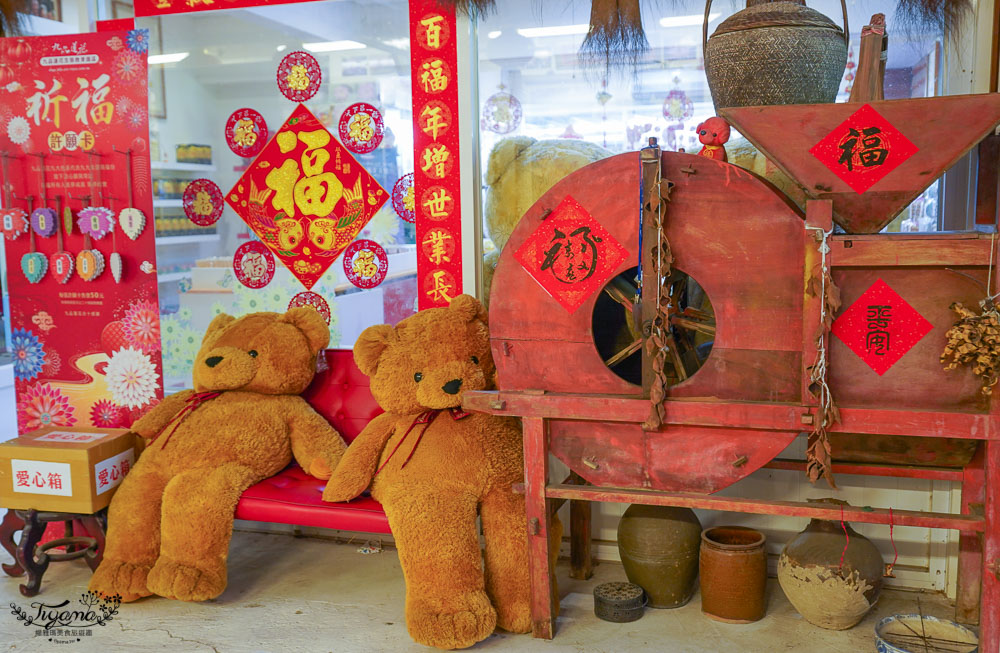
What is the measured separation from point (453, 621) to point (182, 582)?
3.35 ft

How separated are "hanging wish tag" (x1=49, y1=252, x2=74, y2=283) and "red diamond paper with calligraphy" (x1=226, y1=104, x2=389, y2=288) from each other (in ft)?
2.64

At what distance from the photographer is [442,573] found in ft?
9.42

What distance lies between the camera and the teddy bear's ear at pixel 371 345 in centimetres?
323

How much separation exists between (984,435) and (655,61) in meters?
1.75

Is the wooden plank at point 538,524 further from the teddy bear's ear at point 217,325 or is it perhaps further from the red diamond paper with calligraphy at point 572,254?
the teddy bear's ear at point 217,325

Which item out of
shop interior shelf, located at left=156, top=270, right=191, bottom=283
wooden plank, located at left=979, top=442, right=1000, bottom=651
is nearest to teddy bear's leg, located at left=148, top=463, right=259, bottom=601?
shop interior shelf, located at left=156, top=270, right=191, bottom=283

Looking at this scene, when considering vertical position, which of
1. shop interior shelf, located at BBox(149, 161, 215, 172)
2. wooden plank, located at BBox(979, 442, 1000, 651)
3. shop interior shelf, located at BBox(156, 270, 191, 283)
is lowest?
wooden plank, located at BBox(979, 442, 1000, 651)

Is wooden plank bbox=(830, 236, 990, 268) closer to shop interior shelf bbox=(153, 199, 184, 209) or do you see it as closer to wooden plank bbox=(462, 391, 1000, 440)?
wooden plank bbox=(462, 391, 1000, 440)

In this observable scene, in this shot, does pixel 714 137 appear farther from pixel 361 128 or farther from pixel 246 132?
pixel 246 132

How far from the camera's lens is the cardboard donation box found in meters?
3.32

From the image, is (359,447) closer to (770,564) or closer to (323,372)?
(323,372)

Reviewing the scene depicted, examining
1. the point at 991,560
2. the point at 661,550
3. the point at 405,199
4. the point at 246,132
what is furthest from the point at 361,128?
the point at 991,560

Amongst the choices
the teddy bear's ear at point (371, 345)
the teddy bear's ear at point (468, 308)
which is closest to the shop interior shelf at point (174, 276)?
the teddy bear's ear at point (371, 345)

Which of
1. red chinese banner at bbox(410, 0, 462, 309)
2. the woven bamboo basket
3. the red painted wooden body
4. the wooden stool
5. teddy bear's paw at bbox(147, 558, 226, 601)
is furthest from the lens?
red chinese banner at bbox(410, 0, 462, 309)
